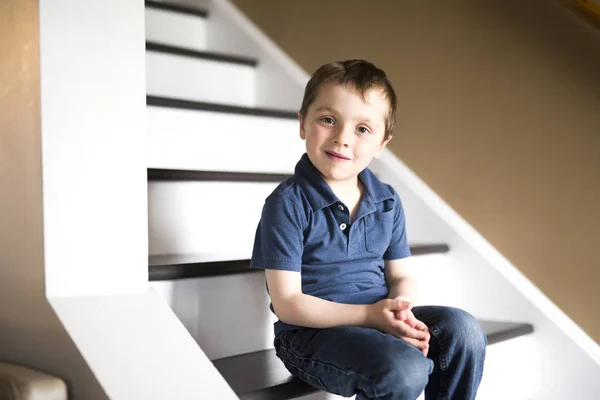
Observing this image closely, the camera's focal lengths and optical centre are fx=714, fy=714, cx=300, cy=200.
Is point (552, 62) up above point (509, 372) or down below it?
above

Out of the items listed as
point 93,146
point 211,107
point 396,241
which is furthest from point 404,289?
point 211,107

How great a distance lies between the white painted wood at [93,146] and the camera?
3.92ft

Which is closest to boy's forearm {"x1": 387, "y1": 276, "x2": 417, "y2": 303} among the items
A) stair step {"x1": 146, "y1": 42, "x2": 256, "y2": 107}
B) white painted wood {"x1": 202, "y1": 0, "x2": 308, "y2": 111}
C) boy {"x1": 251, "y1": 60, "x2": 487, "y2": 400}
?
boy {"x1": 251, "y1": 60, "x2": 487, "y2": 400}

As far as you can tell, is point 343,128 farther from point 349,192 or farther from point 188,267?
point 188,267

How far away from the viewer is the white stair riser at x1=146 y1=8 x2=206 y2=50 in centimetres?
255

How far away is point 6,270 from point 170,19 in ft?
4.85

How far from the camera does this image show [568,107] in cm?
184

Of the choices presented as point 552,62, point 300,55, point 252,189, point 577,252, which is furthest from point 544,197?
point 300,55

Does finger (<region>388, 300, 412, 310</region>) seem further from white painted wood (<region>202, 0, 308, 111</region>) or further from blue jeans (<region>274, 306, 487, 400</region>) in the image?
white painted wood (<region>202, 0, 308, 111</region>)

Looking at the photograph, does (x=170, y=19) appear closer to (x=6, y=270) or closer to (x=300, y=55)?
(x=300, y=55)

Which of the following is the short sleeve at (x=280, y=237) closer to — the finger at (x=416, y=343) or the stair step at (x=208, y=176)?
the finger at (x=416, y=343)

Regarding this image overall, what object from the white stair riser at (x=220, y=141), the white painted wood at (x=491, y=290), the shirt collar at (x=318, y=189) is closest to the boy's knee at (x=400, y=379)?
the shirt collar at (x=318, y=189)

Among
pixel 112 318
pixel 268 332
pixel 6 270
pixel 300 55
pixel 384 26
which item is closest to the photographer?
pixel 112 318

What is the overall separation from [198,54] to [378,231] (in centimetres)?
115
